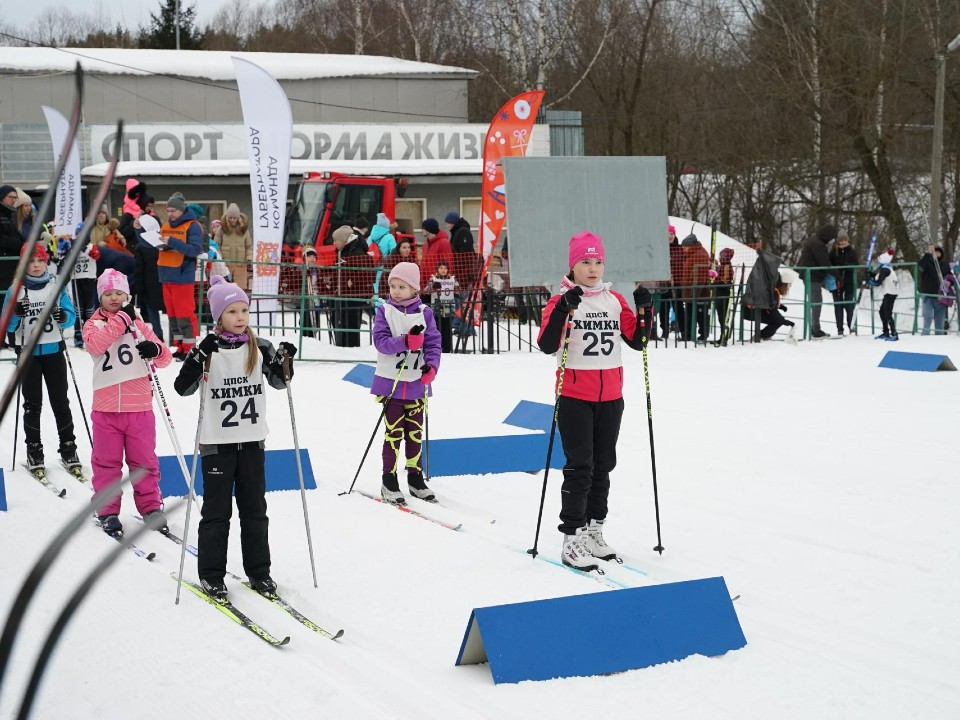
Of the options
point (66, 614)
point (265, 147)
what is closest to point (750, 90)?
point (265, 147)

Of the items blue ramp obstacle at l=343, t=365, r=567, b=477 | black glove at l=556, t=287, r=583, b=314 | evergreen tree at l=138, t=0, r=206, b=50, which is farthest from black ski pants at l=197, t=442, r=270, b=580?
evergreen tree at l=138, t=0, r=206, b=50

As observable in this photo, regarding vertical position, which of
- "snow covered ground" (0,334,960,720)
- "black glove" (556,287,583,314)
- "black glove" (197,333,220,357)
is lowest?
"snow covered ground" (0,334,960,720)

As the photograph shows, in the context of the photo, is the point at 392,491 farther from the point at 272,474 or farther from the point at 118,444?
the point at 118,444

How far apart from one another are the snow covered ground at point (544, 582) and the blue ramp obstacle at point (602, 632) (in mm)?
76

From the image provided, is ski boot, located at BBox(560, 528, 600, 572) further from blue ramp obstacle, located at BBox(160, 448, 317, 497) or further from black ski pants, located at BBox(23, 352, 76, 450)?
black ski pants, located at BBox(23, 352, 76, 450)

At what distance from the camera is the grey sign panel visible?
15.0 m

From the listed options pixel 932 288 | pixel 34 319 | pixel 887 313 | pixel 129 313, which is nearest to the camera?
pixel 129 313

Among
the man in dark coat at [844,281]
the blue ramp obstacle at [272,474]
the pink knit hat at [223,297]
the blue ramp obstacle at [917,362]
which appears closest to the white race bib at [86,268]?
the blue ramp obstacle at [272,474]

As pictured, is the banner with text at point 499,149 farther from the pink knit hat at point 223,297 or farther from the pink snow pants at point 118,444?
the pink knit hat at point 223,297

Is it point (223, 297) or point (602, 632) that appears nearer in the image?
point (602, 632)

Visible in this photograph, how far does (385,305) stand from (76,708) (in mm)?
4046

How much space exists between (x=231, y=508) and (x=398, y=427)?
7.49 feet

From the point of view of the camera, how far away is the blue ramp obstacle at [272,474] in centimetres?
752

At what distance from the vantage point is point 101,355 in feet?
21.5
